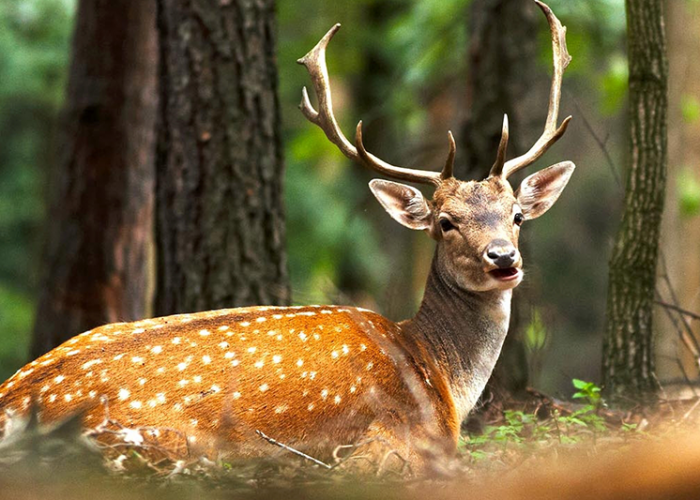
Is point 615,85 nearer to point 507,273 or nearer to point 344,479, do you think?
point 507,273

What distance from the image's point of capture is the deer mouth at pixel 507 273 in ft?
17.6

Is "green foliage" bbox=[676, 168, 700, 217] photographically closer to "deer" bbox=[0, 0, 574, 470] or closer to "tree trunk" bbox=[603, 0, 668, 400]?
"tree trunk" bbox=[603, 0, 668, 400]

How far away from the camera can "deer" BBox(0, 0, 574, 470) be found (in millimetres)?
4648

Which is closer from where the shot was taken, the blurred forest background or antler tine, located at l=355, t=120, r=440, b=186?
antler tine, located at l=355, t=120, r=440, b=186

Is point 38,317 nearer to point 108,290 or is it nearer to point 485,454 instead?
point 108,290

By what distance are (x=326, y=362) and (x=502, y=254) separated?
1111 millimetres

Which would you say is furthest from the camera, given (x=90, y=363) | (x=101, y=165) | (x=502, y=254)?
(x=101, y=165)

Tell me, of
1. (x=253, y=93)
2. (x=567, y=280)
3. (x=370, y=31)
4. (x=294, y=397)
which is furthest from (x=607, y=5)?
(x=567, y=280)

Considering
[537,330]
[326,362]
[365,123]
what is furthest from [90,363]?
[365,123]

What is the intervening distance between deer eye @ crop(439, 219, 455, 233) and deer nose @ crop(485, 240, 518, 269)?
1.56 ft

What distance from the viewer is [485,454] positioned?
5125mm

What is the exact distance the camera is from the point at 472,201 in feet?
19.0

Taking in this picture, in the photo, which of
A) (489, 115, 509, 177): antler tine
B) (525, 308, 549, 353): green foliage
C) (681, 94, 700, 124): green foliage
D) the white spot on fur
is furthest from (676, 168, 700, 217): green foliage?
the white spot on fur

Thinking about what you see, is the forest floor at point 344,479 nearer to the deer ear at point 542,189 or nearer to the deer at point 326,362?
the deer at point 326,362
